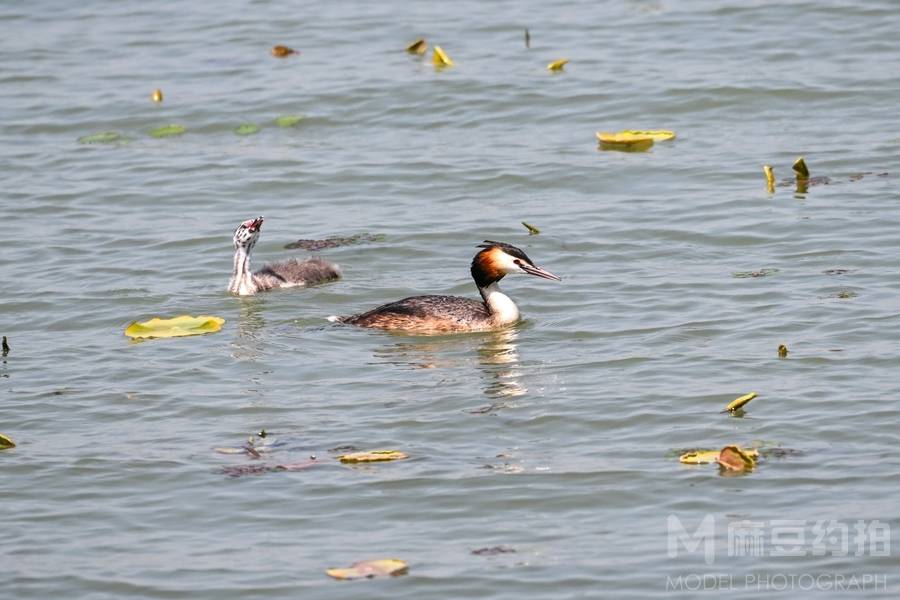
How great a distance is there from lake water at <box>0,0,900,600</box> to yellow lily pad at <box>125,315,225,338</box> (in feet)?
0.37

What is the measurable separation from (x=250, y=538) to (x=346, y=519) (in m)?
0.52

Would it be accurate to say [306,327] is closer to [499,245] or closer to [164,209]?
[499,245]

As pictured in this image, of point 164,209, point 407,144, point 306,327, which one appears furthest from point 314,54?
point 306,327

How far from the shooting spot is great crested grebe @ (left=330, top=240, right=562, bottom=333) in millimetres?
12586

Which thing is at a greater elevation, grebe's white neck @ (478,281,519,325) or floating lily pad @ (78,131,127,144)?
floating lily pad @ (78,131,127,144)

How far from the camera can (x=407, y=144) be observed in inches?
718

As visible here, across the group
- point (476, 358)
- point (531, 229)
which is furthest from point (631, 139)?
point (476, 358)

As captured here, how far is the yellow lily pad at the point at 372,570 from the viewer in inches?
322

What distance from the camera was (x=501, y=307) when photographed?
12773mm

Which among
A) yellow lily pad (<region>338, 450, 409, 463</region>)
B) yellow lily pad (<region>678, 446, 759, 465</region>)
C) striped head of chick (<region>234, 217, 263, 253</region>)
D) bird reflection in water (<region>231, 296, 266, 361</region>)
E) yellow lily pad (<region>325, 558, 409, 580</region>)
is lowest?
yellow lily pad (<region>325, 558, 409, 580</region>)

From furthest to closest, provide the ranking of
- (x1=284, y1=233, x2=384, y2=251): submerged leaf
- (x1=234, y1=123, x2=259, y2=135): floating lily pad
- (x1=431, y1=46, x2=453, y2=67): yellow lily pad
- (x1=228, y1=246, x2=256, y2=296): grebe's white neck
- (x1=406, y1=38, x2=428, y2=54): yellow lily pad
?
(x1=406, y1=38, x2=428, y2=54): yellow lily pad < (x1=431, y1=46, x2=453, y2=67): yellow lily pad < (x1=234, y1=123, x2=259, y2=135): floating lily pad < (x1=284, y1=233, x2=384, y2=251): submerged leaf < (x1=228, y1=246, x2=256, y2=296): grebe's white neck

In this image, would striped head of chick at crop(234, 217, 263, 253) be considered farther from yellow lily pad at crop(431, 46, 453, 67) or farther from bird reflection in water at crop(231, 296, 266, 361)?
yellow lily pad at crop(431, 46, 453, 67)

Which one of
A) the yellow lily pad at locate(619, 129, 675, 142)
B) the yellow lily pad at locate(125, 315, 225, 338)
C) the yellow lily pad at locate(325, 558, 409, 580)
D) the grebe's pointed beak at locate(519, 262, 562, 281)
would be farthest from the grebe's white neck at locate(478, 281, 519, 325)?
the yellow lily pad at locate(619, 129, 675, 142)

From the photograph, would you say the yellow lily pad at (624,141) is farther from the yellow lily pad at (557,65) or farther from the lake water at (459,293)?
the yellow lily pad at (557,65)
